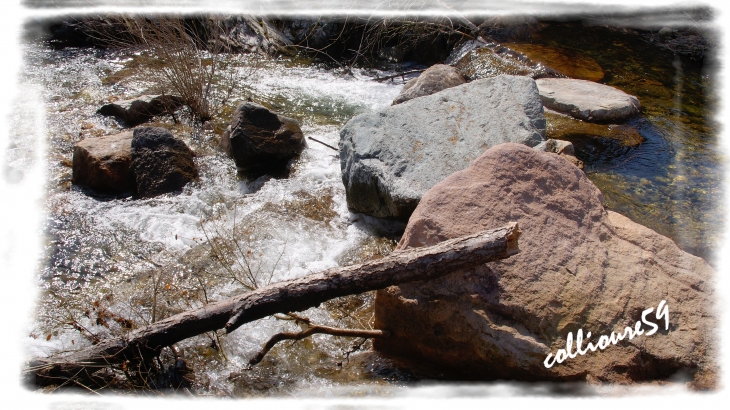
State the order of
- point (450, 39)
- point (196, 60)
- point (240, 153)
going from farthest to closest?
point (450, 39) → point (196, 60) → point (240, 153)

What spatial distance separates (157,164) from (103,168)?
0.53 m

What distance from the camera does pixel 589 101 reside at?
6934 mm

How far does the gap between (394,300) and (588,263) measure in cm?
124

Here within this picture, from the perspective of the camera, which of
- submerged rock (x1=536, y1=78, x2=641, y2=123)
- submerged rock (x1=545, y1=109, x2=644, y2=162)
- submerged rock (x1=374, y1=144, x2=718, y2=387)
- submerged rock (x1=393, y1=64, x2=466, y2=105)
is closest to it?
submerged rock (x1=374, y1=144, x2=718, y2=387)

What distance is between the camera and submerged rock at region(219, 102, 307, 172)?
5.91m

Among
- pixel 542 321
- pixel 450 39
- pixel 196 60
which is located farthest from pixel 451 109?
pixel 450 39

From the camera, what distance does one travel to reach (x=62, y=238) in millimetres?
4820

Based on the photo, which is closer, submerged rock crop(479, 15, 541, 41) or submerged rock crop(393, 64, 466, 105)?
submerged rock crop(393, 64, 466, 105)

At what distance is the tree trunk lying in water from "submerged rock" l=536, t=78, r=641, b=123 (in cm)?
447

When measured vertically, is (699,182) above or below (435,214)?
below

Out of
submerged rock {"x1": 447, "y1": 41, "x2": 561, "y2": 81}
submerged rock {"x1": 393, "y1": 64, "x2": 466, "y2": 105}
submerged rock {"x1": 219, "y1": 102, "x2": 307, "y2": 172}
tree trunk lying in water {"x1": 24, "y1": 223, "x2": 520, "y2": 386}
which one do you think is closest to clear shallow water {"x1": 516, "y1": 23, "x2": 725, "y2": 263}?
submerged rock {"x1": 447, "y1": 41, "x2": 561, "y2": 81}

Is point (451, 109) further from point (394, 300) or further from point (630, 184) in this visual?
point (394, 300)

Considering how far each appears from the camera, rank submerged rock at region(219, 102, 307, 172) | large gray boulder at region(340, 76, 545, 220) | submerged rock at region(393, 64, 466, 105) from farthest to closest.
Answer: submerged rock at region(393, 64, 466, 105)
submerged rock at region(219, 102, 307, 172)
large gray boulder at region(340, 76, 545, 220)

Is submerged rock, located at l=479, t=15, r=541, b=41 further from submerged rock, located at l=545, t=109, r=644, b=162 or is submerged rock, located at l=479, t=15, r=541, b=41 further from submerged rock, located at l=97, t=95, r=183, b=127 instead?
submerged rock, located at l=97, t=95, r=183, b=127
